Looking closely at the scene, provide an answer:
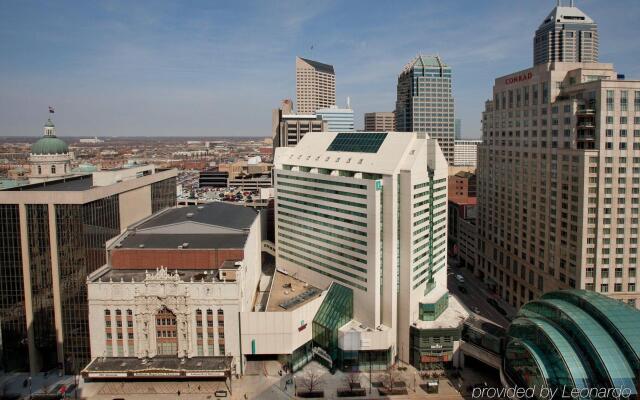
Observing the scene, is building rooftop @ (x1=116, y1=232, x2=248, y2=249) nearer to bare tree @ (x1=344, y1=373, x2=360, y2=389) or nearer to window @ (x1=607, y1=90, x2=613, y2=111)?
bare tree @ (x1=344, y1=373, x2=360, y2=389)

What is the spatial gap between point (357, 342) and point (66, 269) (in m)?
54.3

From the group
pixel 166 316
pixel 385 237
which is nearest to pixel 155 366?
pixel 166 316

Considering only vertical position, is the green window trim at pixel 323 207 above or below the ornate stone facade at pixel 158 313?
above

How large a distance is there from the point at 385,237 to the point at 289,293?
23915 mm

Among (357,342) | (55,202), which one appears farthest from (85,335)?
(357,342)

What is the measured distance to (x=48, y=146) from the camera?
12825cm

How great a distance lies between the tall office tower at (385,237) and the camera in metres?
89.3

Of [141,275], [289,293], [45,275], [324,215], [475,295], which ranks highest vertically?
[324,215]

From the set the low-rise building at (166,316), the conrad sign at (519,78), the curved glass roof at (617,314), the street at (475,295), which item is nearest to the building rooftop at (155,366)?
the low-rise building at (166,316)

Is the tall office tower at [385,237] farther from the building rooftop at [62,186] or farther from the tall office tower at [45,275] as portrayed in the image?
the building rooftop at [62,186]

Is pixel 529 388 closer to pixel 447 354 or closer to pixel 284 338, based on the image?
pixel 447 354

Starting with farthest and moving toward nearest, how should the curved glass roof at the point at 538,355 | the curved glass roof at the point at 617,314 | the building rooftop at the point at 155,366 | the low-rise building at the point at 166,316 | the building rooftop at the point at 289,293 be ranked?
the building rooftop at the point at 289,293 → the low-rise building at the point at 166,316 → the building rooftop at the point at 155,366 → the curved glass roof at the point at 538,355 → the curved glass roof at the point at 617,314

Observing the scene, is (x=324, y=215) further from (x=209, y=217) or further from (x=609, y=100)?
(x=609, y=100)

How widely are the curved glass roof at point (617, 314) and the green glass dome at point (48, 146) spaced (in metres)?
123
